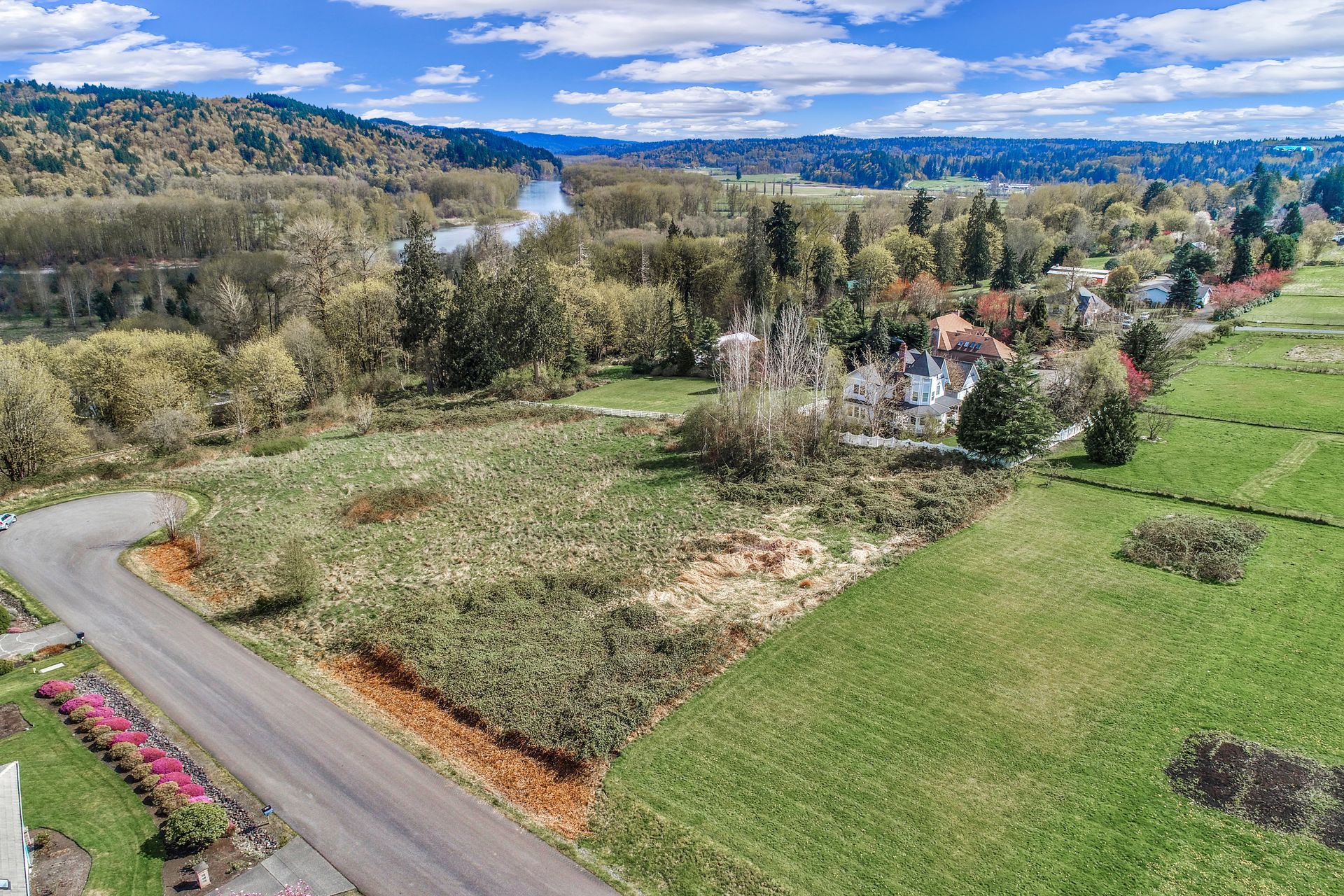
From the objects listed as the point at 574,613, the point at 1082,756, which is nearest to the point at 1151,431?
the point at 1082,756

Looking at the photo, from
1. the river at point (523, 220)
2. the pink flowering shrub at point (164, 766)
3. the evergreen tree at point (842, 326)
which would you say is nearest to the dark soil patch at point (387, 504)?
the pink flowering shrub at point (164, 766)

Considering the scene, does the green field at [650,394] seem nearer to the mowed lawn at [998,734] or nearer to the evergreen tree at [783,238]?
the evergreen tree at [783,238]

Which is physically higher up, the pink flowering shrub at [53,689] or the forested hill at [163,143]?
the forested hill at [163,143]

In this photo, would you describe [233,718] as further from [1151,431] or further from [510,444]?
[1151,431]

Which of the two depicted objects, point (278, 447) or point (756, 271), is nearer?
point (278, 447)

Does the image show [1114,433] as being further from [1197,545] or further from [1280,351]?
[1280,351]

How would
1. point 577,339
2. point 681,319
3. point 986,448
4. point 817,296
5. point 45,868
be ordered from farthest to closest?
point 817,296 < point 681,319 < point 577,339 < point 986,448 < point 45,868

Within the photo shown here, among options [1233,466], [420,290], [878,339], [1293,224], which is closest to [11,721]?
[420,290]
